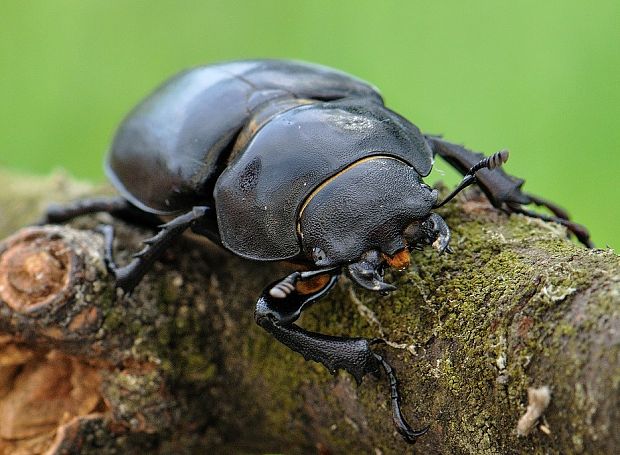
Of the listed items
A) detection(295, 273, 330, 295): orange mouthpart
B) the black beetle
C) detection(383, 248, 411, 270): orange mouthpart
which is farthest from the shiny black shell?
detection(383, 248, 411, 270): orange mouthpart

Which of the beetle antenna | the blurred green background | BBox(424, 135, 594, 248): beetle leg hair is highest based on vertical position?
the beetle antenna

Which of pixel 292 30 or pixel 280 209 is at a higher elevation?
pixel 280 209

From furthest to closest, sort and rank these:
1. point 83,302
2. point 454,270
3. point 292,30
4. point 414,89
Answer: point 292,30 → point 414,89 → point 83,302 → point 454,270

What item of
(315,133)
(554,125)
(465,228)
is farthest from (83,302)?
(554,125)

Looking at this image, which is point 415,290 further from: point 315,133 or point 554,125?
point 554,125

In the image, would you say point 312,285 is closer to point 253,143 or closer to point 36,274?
point 253,143

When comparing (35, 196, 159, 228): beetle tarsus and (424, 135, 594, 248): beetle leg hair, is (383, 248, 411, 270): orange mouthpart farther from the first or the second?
(35, 196, 159, 228): beetle tarsus

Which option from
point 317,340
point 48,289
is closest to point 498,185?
point 317,340

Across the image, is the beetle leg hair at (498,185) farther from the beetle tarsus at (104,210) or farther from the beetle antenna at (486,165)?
the beetle tarsus at (104,210)
